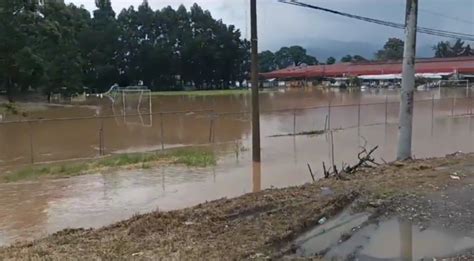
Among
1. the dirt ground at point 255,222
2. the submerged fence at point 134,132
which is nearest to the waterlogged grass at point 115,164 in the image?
the submerged fence at point 134,132

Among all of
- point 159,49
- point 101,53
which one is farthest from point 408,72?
point 159,49

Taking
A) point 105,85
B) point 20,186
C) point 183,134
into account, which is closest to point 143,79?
point 105,85

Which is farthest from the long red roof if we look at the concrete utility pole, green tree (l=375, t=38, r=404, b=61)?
the concrete utility pole

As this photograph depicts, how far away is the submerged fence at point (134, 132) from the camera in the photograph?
80.4ft

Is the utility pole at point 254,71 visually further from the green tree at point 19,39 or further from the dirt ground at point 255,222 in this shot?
the green tree at point 19,39

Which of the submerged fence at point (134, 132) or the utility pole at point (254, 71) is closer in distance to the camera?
the utility pole at point (254, 71)

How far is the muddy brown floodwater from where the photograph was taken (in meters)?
12.4

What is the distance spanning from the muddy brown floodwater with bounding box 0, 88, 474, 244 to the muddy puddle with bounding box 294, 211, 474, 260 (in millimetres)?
5419

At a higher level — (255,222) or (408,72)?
(408,72)

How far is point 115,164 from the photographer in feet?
63.0

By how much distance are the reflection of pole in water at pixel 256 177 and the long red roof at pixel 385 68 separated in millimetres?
85345

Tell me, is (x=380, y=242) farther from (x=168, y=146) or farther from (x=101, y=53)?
(x=101, y=53)

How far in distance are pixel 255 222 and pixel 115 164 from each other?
12.4 meters

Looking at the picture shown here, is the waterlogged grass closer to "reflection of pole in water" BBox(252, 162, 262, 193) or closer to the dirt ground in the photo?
"reflection of pole in water" BBox(252, 162, 262, 193)
